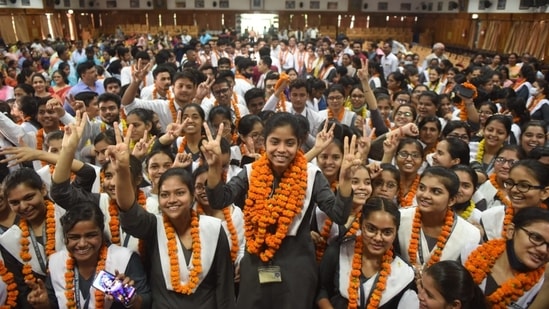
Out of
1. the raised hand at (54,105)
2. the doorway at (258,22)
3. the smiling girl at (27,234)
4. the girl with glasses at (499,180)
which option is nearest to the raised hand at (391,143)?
the girl with glasses at (499,180)

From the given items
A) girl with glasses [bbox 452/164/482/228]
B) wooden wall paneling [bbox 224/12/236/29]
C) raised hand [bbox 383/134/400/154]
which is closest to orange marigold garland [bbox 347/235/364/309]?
girl with glasses [bbox 452/164/482/228]

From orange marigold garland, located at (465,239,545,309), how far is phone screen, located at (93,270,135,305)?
184 centimetres

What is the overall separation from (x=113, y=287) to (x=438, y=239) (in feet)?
6.08

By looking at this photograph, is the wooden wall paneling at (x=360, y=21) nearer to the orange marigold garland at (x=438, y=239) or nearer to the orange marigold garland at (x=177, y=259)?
the orange marigold garland at (x=438, y=239)

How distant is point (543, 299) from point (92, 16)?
2496cm

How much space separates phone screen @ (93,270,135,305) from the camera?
1983 millimetres

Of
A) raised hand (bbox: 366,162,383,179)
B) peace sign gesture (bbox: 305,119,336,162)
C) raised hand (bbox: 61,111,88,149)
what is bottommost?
raised hand (bbox: 366,162,383,179)

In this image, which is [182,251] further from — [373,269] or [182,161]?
[373,269]

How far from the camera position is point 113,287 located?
6.55ft

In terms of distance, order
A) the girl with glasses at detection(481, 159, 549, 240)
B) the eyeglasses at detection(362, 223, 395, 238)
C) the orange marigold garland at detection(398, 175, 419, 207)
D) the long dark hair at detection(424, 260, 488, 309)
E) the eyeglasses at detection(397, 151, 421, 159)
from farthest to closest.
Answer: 1. the eyeglasses at detection(397, 151, 421, 159)
2. the orange marigold garland at detection(398, 175, 419, 207)
3. the girl with glasses at detection(481, 159, 549, 240)
4. the eyeglasses at detection(362, 223, 395, 238)
5. the long dark hair at detection(424, 260, 488, 309)

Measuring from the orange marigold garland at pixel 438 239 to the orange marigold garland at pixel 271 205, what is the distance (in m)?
0.75

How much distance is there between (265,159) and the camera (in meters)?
2.39

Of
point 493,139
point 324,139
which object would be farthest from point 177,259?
point 493,139

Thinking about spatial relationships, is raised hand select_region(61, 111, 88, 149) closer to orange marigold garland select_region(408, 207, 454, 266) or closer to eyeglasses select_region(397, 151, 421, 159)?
orange marigold garland select_region(408, 207, 454, 266)
